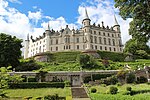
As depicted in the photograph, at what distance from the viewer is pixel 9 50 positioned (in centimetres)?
5197

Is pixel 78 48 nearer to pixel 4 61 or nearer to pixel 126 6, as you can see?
pixel 4 61

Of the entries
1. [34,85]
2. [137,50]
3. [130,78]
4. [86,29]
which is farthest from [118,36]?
[34,85]

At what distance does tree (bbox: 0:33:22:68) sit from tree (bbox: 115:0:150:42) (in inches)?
1391

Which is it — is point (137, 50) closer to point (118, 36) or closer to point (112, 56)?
point (118, 36)

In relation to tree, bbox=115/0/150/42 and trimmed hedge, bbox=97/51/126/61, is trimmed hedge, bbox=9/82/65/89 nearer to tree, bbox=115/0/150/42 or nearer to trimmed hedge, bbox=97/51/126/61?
tree, bbox=115/0/150/42

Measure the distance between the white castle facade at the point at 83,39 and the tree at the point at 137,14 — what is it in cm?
5325

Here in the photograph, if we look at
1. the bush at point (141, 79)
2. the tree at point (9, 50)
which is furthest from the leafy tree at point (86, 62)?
the tree at point (9, 50)

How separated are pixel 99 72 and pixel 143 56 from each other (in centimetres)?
3536

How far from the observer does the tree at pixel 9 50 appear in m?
50.4

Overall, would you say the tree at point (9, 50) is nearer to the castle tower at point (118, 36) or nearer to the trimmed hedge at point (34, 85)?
the trimmed hedge at point (34, 85)

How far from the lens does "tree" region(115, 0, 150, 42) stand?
20406 mm

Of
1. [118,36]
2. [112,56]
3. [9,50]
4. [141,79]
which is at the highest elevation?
[118,36]

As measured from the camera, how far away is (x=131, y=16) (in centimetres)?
2180

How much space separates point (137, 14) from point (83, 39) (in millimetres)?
56987
